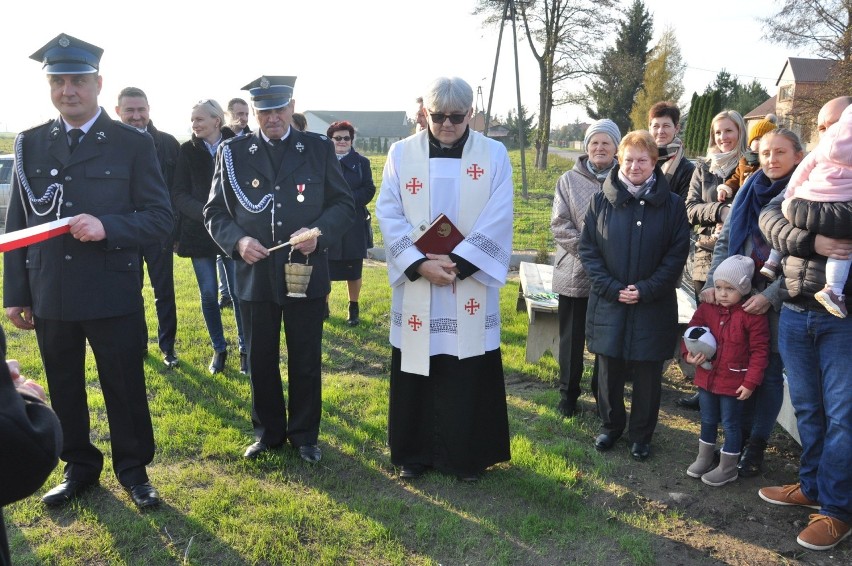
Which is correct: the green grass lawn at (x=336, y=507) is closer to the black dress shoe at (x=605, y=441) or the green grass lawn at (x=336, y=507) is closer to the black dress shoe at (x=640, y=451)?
the black dress shoe at (x=605, y=441)

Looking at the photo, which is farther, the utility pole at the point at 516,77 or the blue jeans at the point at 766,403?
the utility pole at the point at 516,77

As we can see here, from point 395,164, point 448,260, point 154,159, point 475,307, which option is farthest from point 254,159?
point 475,307

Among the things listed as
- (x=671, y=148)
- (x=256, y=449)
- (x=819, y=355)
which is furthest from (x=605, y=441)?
(x=671, y=148)

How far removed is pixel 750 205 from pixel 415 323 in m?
2.10

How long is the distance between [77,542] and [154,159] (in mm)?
1994

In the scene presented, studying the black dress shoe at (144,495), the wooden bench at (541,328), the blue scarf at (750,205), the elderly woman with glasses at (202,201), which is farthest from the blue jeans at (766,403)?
the elderly woman with glasses at (202,201)

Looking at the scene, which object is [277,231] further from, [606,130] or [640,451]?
[640,451]

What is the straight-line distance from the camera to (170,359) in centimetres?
620

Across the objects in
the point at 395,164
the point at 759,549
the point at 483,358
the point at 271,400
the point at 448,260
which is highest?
the point at 395,164

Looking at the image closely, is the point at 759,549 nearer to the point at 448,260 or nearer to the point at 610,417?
the point at 610,417

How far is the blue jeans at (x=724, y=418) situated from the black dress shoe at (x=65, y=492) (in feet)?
11.9

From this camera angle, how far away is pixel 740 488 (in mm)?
4129

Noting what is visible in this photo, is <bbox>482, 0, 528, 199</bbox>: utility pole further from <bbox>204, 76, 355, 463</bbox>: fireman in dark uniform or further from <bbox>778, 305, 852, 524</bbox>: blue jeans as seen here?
<bbox>778, 305, 852, 524</bbox>: blue jeans

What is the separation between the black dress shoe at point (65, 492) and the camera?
376 cm
